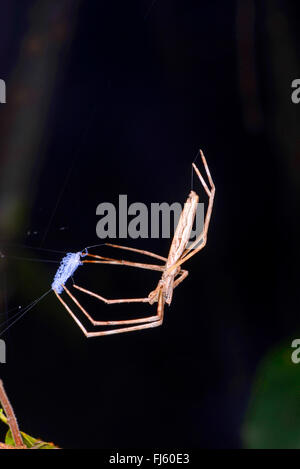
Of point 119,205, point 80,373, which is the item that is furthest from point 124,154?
point 80,373

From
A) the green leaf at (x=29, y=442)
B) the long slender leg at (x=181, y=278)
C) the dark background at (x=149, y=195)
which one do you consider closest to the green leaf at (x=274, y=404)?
the dark background at (x=149, y=195)

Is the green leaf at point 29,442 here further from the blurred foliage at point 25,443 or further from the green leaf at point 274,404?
the green leaf at point 274,404

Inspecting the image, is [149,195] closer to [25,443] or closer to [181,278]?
[181,278]

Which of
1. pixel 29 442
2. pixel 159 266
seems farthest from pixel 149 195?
pixel 29 442

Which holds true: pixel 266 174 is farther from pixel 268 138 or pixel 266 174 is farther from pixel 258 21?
pixel 258 21

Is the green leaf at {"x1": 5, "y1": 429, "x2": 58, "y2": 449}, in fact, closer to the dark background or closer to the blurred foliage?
the blurred foliage

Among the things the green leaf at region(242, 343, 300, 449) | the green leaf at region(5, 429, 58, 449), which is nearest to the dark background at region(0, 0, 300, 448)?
the green leaf at region(242, 343, 300, 449)

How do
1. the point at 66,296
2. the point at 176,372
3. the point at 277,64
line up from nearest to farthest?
the point at 66,296
the point at 277,64
the point at 176,372
